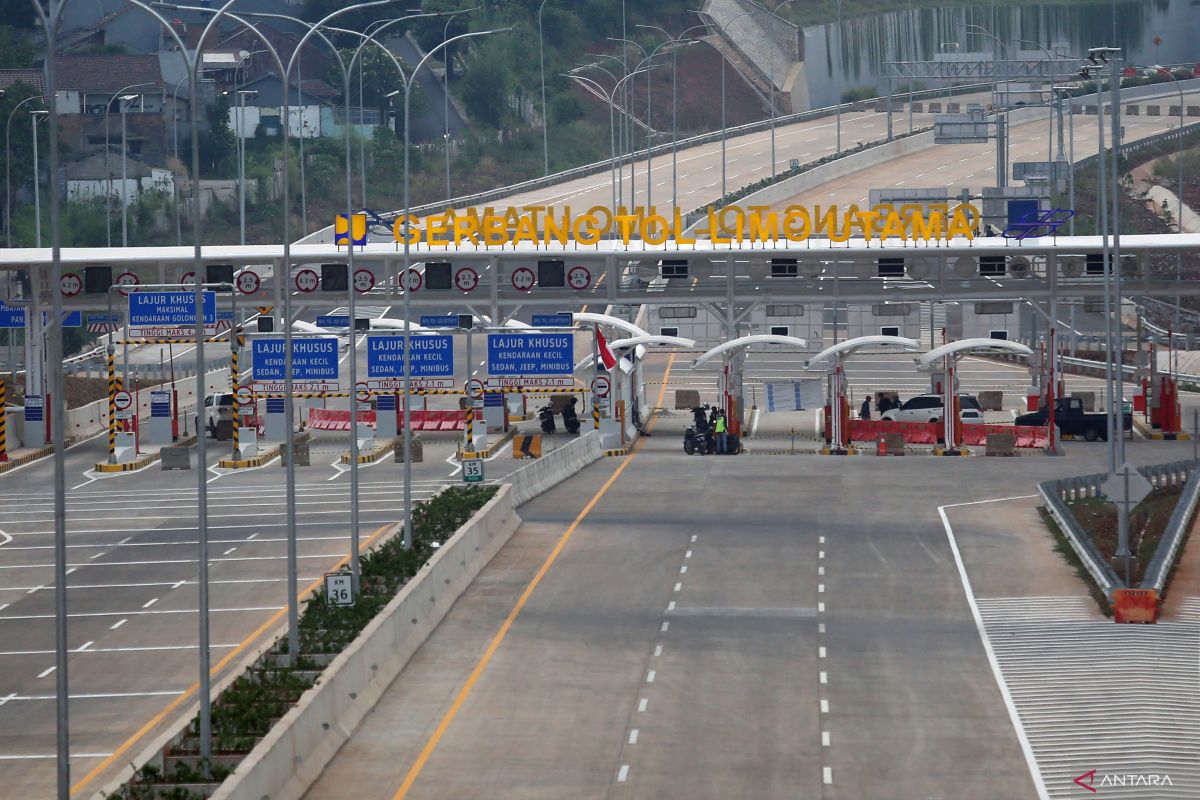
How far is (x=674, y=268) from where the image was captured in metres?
68.8

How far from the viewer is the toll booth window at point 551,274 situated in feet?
224

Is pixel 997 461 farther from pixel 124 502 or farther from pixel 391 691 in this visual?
pixel 391 691

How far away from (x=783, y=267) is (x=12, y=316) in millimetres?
27571

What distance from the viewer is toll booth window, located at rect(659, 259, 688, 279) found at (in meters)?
68.2

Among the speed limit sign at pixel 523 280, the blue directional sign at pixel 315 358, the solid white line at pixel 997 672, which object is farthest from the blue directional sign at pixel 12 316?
the solid white line at pixel 997 672

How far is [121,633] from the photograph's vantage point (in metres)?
35.2

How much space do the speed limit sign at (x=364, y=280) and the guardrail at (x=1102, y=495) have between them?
2860 centimetres

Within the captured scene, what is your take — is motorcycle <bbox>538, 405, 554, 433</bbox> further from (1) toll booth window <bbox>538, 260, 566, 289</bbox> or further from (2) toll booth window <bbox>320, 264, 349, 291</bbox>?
(2) toll booth window <bbox>320, 264, 349, 291</bbox>

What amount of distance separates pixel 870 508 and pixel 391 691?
66.6ft

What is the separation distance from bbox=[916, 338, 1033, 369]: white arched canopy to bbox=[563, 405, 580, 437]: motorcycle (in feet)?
39.8

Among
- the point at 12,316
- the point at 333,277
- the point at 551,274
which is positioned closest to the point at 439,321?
the point at 551,274

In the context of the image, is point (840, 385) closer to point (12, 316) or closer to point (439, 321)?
point (439, 321)

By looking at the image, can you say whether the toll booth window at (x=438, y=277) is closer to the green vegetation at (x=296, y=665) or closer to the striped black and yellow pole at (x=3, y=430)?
the striped black and yellow pole at (x=3, y=430)

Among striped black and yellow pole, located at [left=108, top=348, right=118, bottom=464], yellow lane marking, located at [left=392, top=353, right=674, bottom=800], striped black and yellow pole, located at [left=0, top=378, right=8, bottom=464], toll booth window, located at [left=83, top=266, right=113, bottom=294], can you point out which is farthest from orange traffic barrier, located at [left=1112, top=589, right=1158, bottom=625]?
toll booth window, located at [left=83, top=266, right=113, bottom=294]
